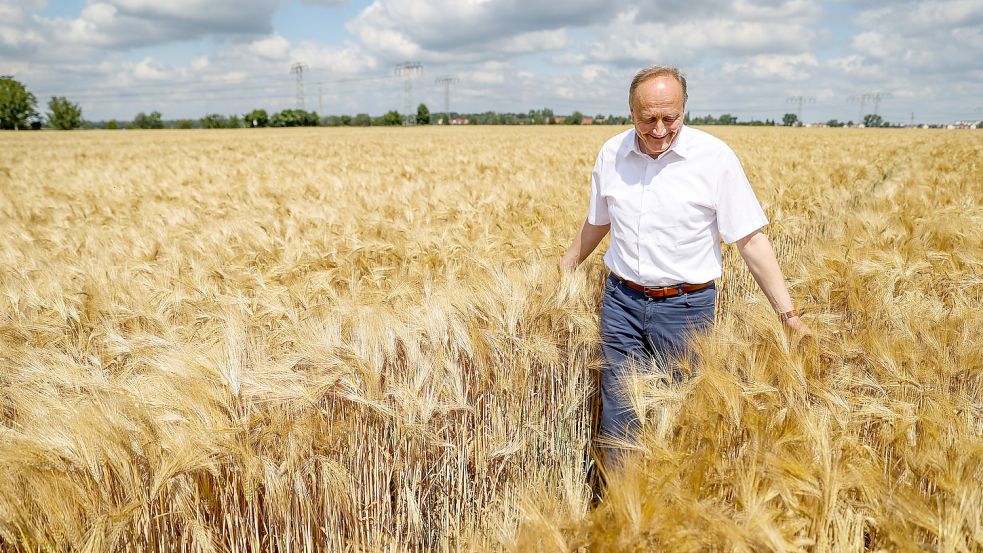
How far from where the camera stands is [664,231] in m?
2.30

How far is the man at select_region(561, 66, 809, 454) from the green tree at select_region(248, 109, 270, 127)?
77907 mm

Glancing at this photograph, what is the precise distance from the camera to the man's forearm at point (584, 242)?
2.68 m

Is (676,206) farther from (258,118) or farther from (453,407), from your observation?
(258,118)

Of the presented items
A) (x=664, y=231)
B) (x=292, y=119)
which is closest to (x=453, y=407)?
(x=664, y=231)

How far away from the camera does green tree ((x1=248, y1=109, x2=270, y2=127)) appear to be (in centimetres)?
7082

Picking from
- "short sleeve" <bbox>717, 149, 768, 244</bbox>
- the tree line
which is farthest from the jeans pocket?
the tree line

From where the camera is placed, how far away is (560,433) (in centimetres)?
241

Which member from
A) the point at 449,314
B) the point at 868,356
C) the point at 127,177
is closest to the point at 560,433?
the point at 449,314

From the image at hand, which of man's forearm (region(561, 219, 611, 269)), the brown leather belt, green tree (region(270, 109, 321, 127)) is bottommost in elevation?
the brown leather belt

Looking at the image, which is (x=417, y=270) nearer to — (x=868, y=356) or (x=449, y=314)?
(x=449, y=314)

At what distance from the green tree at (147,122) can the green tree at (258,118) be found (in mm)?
13433

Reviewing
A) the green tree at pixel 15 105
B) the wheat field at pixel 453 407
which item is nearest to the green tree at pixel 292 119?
the green tree at pixel 15 105

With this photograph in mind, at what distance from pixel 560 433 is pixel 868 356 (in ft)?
3.97

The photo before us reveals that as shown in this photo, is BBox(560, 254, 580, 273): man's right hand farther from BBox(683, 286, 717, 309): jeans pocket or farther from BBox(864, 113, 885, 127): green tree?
BBox(864, 113, 885, 127): green tree
